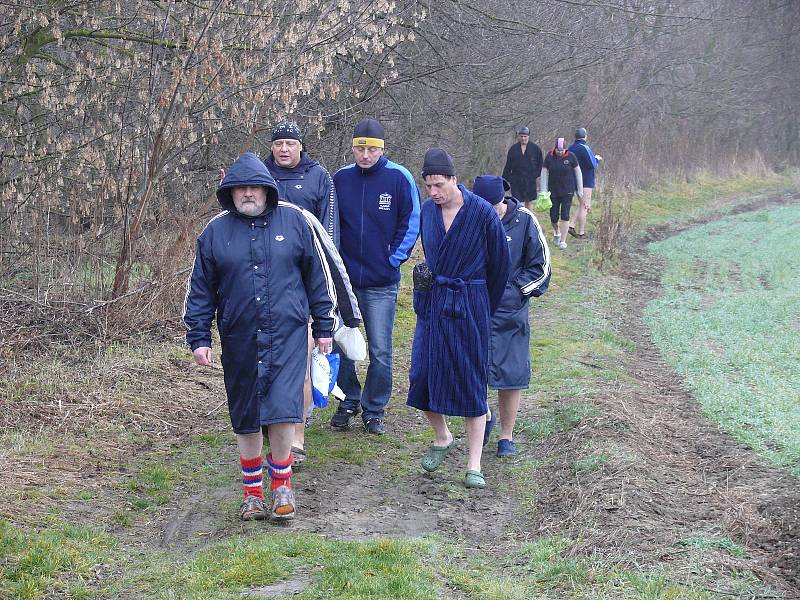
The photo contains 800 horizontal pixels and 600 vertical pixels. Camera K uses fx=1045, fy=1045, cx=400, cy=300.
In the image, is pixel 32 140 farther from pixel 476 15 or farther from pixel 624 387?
pixel 476 15

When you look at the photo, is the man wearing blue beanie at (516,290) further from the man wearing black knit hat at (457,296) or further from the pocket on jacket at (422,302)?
the pocket on jacket at (422,302)

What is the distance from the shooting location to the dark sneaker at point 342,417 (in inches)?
323

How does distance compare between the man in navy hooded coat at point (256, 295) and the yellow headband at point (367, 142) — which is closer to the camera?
the man in navy hooded coat at point (256, 295)

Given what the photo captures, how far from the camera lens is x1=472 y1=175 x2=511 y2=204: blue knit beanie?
23.8ft

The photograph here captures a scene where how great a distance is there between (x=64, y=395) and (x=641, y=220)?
19.1 metres

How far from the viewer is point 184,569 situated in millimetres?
5387

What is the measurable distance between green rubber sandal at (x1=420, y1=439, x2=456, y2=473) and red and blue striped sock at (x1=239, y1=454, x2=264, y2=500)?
143 cm

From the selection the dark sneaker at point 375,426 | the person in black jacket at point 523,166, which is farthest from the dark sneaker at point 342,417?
the person in black jacket at point 523,166

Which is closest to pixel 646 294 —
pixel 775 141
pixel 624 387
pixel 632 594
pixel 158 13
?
pixel 624 387

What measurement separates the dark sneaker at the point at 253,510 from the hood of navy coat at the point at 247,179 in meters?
1.71

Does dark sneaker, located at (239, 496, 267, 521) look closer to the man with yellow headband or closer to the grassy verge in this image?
the man with yellow headband

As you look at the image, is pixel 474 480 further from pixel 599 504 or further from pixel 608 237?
pixel 608 237

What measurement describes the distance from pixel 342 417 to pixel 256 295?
2.59 m

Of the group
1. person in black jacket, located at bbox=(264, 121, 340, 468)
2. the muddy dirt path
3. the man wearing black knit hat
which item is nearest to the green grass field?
the muddy dirt path
